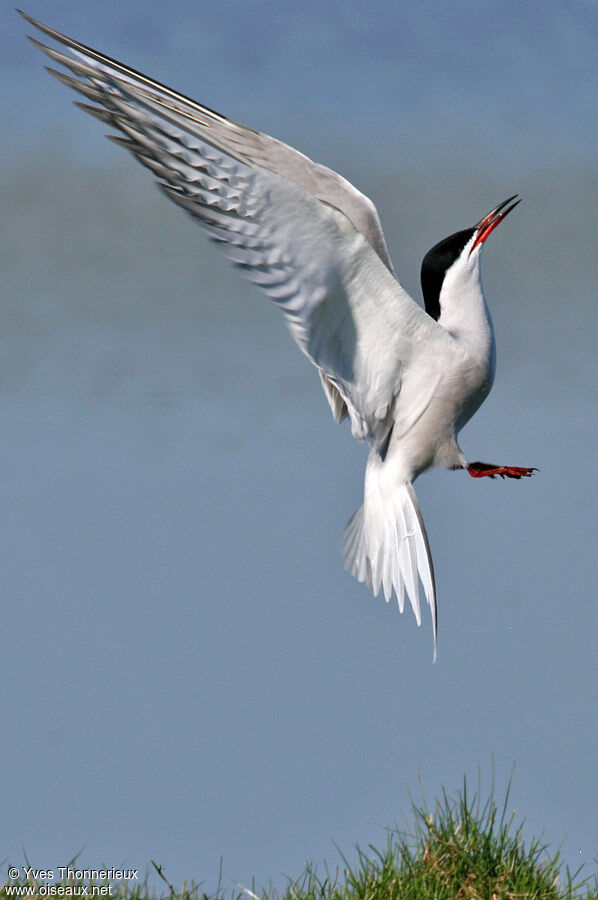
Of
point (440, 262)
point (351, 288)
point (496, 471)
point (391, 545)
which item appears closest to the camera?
point (351, 288)

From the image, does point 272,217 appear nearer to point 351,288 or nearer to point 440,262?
point 351,288

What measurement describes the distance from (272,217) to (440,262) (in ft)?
3.69

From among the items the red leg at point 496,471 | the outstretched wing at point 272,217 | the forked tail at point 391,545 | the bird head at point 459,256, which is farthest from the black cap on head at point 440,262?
the forked tail at point 391,545

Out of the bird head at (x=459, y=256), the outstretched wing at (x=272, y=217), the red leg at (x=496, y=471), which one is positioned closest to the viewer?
the outstretched wing at (x=272, y=217)

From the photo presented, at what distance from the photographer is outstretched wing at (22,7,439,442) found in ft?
9.55

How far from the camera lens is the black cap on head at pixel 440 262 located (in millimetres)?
3879

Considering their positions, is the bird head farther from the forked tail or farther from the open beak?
the forked tail

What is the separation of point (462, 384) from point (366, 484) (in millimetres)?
601

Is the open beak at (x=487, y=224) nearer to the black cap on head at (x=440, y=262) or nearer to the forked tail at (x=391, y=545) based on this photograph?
the black cap on head at (x=440, y=262)

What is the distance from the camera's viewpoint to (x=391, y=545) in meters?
3.71

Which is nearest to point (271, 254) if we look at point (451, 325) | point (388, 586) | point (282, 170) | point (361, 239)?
point (361, 239)

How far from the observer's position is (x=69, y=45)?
2.96m

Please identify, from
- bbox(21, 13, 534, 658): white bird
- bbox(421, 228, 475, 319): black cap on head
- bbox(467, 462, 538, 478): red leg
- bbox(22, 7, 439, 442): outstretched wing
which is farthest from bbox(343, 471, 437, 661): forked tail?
bbox(421, 228, 475, 319): black cap on head

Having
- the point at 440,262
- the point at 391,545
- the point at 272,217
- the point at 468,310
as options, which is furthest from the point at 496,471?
the point at 272,217
